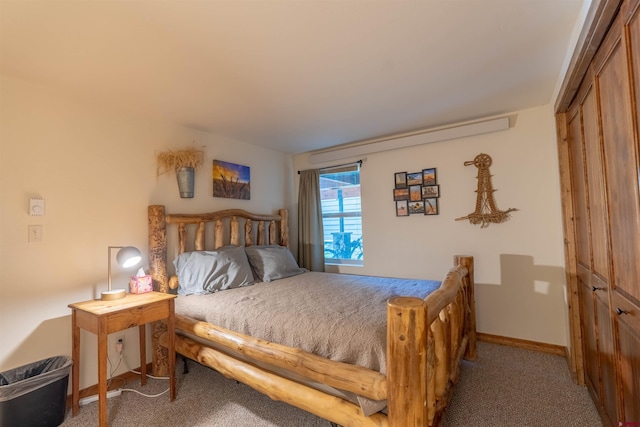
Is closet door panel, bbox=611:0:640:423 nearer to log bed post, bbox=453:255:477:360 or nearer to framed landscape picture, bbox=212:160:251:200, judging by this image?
log bed post, bbox=453:255:477:360

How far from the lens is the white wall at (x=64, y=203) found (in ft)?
6.10

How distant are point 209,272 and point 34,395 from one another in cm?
121

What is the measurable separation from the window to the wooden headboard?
1.89 feet

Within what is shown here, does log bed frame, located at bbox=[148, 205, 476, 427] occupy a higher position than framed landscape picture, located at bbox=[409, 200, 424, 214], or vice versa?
framed landscape picture, located at bbox=[409, 200, 424, 214]

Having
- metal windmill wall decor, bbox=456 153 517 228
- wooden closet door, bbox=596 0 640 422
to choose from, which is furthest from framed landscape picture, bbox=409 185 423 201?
wooden closet door, bbox=596 0 640 422

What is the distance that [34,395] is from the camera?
5.41 feet

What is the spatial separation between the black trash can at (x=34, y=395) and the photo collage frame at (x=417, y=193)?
10.3ft

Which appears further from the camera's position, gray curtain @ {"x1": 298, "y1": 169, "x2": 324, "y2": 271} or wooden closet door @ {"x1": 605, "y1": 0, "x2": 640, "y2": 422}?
gray curtain @ {"x1": 298, "y1": 169, "x2": 324, "y2": 271}

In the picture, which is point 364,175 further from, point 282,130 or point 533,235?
point 533,235

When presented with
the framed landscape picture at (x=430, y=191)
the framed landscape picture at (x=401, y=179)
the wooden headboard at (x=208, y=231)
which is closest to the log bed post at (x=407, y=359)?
the wooden headboard at (x=208, y=231)

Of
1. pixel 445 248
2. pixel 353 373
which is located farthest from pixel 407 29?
pixel 445 248

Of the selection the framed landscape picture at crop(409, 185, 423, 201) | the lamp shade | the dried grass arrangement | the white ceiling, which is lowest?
the lamp shade

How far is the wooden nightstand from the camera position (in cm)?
170

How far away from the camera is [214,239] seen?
121 inches
